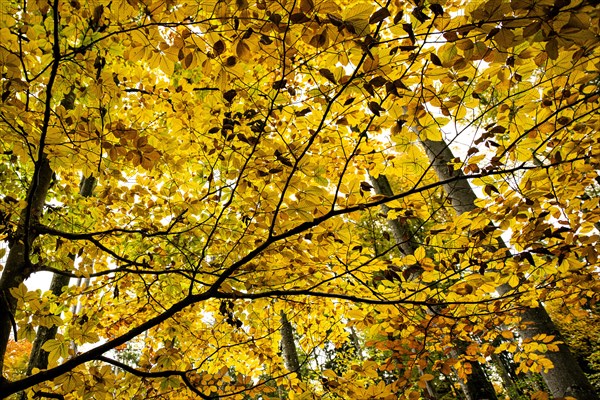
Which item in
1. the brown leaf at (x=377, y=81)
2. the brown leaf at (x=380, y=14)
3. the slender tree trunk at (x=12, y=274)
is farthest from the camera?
the slender tree trunk at (x=12, y=274)

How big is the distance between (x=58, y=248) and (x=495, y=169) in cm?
298

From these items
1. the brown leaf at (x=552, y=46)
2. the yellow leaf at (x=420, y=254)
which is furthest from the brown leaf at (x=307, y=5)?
the yellow leaf at (x=420, y=254)

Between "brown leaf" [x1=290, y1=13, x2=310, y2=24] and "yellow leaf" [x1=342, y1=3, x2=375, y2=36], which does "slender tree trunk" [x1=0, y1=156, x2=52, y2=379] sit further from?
"yellow leaf" [x1=342, y1=3, x2=375, y2=36]

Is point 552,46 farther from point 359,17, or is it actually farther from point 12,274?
point 12,274

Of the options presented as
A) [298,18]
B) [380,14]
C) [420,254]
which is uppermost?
[298,18]

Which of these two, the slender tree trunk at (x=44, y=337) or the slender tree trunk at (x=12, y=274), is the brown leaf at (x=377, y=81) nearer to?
the slender tree trunk at (x=12, y=274)

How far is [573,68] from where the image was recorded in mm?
1250

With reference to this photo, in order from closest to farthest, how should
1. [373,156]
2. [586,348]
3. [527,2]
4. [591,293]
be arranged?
[527,2] < [373,156] < [591,293] < [586,348]

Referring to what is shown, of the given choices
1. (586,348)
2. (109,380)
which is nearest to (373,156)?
(109,380)

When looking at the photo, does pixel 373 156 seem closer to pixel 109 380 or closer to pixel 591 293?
pixel 591 293

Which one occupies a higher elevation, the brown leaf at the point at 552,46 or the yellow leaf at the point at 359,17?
the yellow leaf at the point at 359,17

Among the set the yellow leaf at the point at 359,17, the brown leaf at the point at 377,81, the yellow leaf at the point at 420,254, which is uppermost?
the yellow leaf at the point at 359,17

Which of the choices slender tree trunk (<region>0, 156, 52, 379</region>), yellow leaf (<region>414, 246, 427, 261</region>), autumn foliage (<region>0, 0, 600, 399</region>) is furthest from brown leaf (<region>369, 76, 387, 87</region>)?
slender tree trunk (<region>0, 156, 52, 379</region>)

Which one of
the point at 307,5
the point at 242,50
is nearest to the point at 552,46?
the point at 307,5
